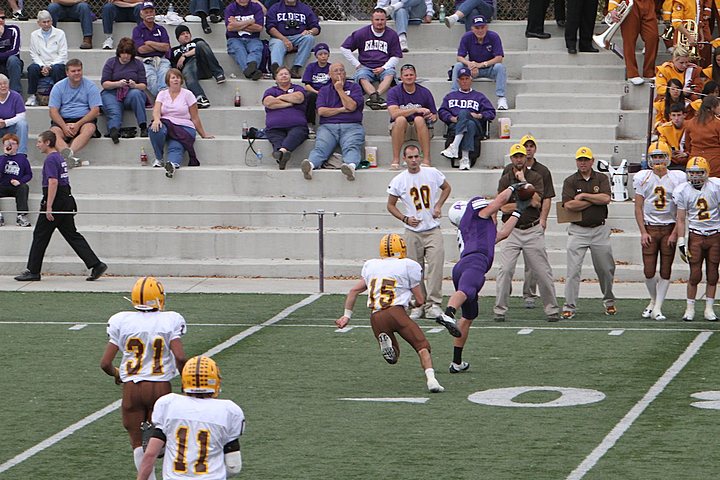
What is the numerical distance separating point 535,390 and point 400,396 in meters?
1.10

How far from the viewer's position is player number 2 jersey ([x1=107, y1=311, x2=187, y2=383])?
29.8 feet

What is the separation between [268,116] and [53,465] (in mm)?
11322

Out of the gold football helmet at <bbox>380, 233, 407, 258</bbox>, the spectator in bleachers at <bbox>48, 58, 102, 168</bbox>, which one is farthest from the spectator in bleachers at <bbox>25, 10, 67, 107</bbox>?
the gold football helmet at <bbox>380, 233, 407, 258</bbox>

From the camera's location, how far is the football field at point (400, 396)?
31.4 feet

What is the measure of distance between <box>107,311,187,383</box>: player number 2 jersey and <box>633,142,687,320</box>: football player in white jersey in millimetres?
7214

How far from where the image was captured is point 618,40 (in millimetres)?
21953

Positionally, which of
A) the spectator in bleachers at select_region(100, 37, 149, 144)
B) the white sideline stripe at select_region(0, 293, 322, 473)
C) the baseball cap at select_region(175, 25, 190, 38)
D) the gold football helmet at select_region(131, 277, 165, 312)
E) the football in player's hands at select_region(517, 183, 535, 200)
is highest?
the baseball cap at select_region(175, 25, 190, 38)

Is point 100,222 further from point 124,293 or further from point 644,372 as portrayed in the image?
point 644,372

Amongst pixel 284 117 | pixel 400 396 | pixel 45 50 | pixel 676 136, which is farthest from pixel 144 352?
pixel 45 50

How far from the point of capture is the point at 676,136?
59.1 ft

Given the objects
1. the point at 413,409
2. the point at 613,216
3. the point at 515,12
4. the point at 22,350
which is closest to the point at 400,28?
the point at 515,12

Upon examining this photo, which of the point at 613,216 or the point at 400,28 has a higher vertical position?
the point at 400,28

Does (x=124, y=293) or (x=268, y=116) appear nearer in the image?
(x=124, y=293)

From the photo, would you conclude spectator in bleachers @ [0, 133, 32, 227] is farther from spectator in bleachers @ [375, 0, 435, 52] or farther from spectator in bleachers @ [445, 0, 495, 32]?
spectator in bleachers @ [445, 0, 495, 32]
